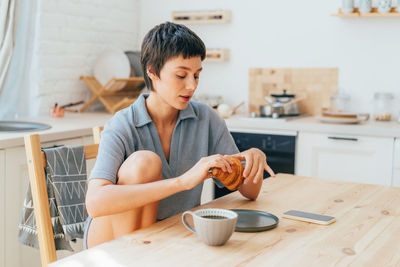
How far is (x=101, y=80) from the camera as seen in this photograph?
146 inches

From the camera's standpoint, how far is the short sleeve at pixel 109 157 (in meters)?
1.42

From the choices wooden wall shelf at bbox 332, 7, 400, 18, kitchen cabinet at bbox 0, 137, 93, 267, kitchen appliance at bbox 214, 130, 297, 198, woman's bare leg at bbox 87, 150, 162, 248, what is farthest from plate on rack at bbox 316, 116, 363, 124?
woman's bare leg at bbox 87, 150, 162, 248

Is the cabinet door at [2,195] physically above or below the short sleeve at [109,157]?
below

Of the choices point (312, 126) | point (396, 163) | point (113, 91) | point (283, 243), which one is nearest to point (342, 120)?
point (312, 126)

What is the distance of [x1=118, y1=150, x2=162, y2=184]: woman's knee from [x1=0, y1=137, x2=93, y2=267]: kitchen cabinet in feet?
3.45

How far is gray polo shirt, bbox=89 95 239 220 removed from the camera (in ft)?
5.01

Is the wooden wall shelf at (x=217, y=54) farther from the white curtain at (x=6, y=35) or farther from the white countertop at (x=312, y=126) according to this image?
the white curtain at (x=6, y=35)

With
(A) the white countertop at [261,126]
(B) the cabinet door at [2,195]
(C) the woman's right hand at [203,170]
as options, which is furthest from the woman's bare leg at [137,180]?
(A) the white countertop at [261,126]

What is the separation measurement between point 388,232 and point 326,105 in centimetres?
248

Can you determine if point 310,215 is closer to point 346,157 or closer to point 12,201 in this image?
point 12,201

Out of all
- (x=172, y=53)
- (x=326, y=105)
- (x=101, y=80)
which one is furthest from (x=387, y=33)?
(x=172, y=53)

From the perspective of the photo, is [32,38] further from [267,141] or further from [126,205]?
[126,205]

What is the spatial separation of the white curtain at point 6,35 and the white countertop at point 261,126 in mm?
363

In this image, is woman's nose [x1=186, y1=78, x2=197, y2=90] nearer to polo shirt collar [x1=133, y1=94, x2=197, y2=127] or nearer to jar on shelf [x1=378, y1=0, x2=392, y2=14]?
polo shirt collar [x1=133, y1=94, x2=197, y2=127]
